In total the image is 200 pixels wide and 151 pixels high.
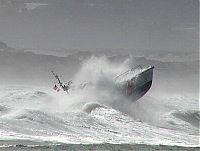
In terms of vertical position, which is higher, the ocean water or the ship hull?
the ship hull

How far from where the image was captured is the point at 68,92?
202ft

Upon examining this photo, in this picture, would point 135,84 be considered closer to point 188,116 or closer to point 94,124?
point 188,116

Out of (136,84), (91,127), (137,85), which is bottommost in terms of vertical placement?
(91,127)

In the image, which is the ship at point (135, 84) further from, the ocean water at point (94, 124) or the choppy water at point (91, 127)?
the choppy water at point (91, 127)

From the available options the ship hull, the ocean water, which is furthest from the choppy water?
the ship hull

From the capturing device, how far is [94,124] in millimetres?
34531

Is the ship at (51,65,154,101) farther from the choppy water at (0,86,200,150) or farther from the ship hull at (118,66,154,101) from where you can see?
the choppy water at (0,86,200,150)

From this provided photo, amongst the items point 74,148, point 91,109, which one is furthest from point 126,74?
point 74,148

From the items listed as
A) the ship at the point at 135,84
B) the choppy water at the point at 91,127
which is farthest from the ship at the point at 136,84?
the choppy water at the point at 91,127

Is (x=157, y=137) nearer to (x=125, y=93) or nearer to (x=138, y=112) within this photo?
(x=138, y=112)

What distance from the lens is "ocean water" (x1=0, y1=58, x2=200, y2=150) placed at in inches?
848

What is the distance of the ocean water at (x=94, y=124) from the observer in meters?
21.5

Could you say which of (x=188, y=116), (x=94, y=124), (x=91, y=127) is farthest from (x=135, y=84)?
(x=91, y=127)

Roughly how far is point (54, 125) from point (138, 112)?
23.2 m
